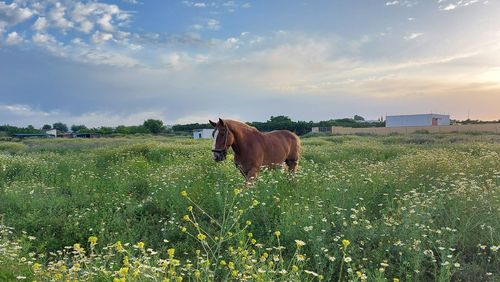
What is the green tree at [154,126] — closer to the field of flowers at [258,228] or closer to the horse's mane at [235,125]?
the field of flowers at [258,228]

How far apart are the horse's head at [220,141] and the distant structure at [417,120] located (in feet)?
265

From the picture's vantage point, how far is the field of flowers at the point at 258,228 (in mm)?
3838

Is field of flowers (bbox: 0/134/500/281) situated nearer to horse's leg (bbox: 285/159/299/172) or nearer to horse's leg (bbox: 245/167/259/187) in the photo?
horse's leg (bbox: 245/167/259/187)

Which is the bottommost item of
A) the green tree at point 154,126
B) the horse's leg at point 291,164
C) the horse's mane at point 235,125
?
the horse's leg at point 291,164

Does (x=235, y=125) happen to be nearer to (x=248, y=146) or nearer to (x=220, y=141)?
(x=248, y=146)

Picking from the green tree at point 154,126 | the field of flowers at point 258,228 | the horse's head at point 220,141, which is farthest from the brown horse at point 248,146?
the green tree at point 154,126

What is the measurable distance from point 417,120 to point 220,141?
82845mm

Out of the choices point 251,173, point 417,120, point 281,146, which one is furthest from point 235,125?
point 417,120

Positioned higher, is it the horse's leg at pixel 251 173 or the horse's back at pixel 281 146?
the horse's back at pixel 281 146

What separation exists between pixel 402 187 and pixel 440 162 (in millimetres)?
2499

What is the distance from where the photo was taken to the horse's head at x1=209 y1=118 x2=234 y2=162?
8.15 metres

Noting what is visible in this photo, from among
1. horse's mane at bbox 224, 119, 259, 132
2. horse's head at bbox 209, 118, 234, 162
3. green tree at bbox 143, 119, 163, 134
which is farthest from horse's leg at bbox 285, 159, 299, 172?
green tree at bbox 143, 119, 163, 134

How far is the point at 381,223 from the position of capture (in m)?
5.57

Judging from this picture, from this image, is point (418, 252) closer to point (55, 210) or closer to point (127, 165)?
point (55, 210)
